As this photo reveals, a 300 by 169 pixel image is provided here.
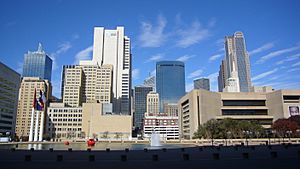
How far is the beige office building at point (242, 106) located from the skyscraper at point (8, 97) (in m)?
89.4

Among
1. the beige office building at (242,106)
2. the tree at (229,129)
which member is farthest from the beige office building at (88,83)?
the tree at (229,129)

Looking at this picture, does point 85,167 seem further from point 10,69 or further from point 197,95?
point 10,69

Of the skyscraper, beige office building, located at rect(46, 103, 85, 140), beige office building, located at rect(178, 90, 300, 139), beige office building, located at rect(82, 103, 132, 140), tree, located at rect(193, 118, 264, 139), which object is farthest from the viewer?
beige office building, located at rect(82, 103, 132, 140)

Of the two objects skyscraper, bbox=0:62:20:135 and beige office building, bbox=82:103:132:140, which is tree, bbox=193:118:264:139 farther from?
skyscraper, bbox=0:62:20:135

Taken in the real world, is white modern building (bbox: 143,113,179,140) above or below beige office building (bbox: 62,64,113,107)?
below

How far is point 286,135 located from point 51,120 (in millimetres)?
124031

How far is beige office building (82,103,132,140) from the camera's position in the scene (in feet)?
513

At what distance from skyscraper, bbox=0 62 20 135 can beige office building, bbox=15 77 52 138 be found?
124 ft

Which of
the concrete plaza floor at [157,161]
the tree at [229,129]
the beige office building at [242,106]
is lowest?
the concrete plaza floor at [157,161]

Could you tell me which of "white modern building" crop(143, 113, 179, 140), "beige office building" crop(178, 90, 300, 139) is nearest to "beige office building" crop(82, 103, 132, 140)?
"white modern building" crop(143, 113, 179, 140)

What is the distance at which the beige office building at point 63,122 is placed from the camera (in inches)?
6083

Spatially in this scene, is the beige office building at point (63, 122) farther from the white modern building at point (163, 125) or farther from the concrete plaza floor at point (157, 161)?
the concrete plaza floor at point (157, 161)

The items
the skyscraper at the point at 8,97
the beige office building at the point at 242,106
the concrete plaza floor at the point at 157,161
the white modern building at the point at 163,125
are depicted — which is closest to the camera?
the concrete plaza floor at the point at 157,161

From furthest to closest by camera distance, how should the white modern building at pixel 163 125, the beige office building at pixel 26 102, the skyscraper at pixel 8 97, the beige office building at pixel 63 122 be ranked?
the white modern building at pixel 163 125
the beige office building at pixel 26 102
the beige office building at pixel 63 122
the skyscraper at pixel 8 97
